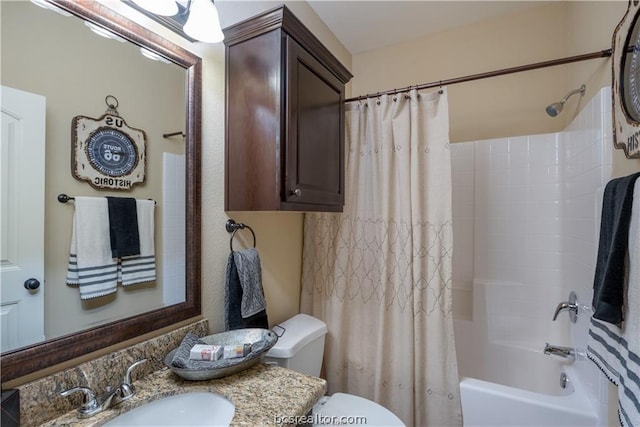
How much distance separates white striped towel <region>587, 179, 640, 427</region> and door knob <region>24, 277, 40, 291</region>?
1.52 meters

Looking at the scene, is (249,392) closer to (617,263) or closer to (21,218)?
(21,218)

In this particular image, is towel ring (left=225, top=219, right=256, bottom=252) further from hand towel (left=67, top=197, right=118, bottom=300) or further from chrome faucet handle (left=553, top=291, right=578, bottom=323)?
chrome faucet handle (left=553, top=291, right=578, bottom=323)

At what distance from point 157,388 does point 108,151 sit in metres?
0.71

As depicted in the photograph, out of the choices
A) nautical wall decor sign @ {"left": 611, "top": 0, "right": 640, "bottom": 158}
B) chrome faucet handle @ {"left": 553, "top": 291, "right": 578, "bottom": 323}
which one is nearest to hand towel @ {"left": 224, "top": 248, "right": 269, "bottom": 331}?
nautical wall decor sign @ {"left": 611, "top": 0, "right": 640, "bottom": 158}

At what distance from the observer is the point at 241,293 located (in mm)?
1195

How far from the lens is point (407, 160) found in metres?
1.53

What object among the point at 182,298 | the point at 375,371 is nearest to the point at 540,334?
the point at 375,371

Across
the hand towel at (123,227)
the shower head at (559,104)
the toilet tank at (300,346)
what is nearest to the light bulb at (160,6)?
the hand towel at (123,227)

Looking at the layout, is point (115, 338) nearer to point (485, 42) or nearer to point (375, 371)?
point (375, 371)

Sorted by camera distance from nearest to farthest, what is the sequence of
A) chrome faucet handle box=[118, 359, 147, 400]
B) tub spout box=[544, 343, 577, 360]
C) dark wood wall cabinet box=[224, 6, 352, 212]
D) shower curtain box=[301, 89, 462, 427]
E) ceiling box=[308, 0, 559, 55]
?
chrome faucet handle box=[118, 359, 147, 400] < dark wood wall cabinet box=[224, 6, 352, 212] < shower curtain box=[301, 89, 462, 427] < tub spout box=[544, 343, 577, 360] < ceiling box=[308, 0, 559, 55]

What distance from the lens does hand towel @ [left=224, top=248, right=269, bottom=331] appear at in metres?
1.17

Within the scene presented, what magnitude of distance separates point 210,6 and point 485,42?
1958 millimetres

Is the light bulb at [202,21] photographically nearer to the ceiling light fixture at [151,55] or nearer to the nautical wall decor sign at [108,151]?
the ceiling light fixture at [151,55]

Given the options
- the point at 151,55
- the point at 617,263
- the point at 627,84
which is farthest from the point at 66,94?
the point at 627,84
